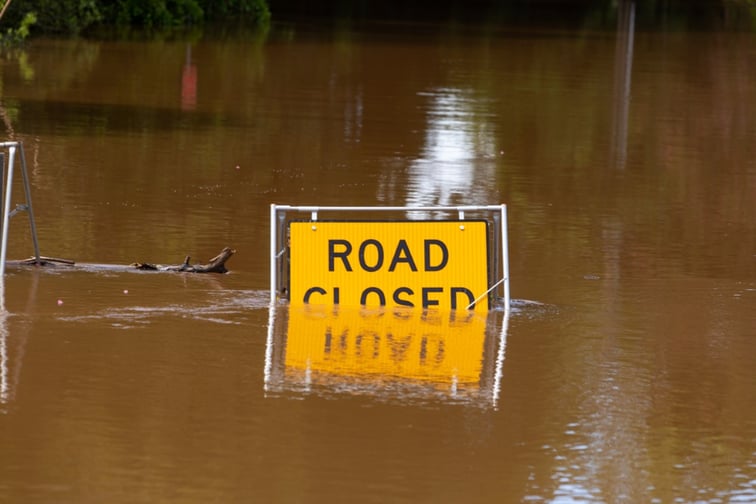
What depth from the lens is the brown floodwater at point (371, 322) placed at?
788 cm

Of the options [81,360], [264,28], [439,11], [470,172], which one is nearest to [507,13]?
[439,11]

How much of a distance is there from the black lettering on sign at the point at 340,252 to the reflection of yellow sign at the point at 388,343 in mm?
306

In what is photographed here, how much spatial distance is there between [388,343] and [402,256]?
920mm

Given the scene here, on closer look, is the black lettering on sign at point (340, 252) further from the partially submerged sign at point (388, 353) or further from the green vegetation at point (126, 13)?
the green vegetation at point (126, 13)

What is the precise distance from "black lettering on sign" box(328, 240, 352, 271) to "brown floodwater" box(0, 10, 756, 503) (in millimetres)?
351

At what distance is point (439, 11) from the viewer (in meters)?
52.3

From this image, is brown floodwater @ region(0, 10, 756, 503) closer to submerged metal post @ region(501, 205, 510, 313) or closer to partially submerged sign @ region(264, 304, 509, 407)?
partially submerged sign @ region(264, 304, 509, 407)

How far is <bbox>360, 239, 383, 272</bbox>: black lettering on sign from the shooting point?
433 inches

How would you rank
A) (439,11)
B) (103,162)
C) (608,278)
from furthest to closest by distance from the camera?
1. (439,11)
2. (103,162)
3. (608,278)

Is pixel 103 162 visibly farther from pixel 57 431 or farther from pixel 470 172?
pixel 57 431

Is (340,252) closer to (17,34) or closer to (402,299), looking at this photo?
(402,299)

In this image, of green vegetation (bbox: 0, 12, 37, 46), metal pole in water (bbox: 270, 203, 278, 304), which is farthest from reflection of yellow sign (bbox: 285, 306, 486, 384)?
green vegetation (bbox: 0, 12, 37, 46)

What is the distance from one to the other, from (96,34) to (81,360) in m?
29.2

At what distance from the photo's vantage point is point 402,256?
1102 cm
